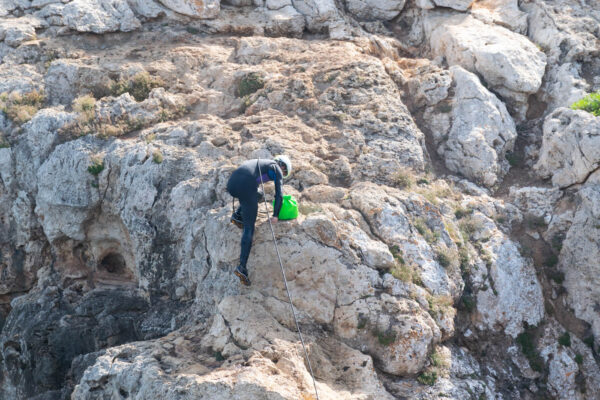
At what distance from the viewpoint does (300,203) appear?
1035 centimetres

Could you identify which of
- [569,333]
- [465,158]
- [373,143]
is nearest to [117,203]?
[373,143]

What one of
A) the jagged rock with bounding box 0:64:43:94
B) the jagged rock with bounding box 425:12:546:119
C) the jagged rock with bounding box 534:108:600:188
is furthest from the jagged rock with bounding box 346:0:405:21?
the jagged rock with bounding box 0:64:43:94

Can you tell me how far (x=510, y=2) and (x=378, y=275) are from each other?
11.5 metres

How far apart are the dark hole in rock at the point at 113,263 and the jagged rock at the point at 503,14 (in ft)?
40.8

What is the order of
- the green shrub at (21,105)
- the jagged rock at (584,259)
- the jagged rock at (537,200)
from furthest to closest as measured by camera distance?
the green shrub at (21,105) < the jagged rock at (537,200) < the jagged rock at (584,259)

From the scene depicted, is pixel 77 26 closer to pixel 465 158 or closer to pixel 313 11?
pixel 313 11

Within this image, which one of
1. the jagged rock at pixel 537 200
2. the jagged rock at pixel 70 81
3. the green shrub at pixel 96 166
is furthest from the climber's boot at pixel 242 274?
the jagged rock at pixel 70 81

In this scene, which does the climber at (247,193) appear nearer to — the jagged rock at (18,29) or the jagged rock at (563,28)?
the jagged rock at (18,29)

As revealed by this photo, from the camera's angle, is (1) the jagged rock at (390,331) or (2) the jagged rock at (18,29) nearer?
(1) the jagged rock at (390,331)

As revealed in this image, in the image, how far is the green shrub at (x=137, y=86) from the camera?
1352 cm

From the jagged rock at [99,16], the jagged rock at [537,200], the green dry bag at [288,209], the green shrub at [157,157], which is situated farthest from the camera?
the jagged rock at [99,16]

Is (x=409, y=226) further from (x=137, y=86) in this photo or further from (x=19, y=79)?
(x=19, y=79)

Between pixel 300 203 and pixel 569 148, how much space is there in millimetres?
6509

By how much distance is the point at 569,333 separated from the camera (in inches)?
413
